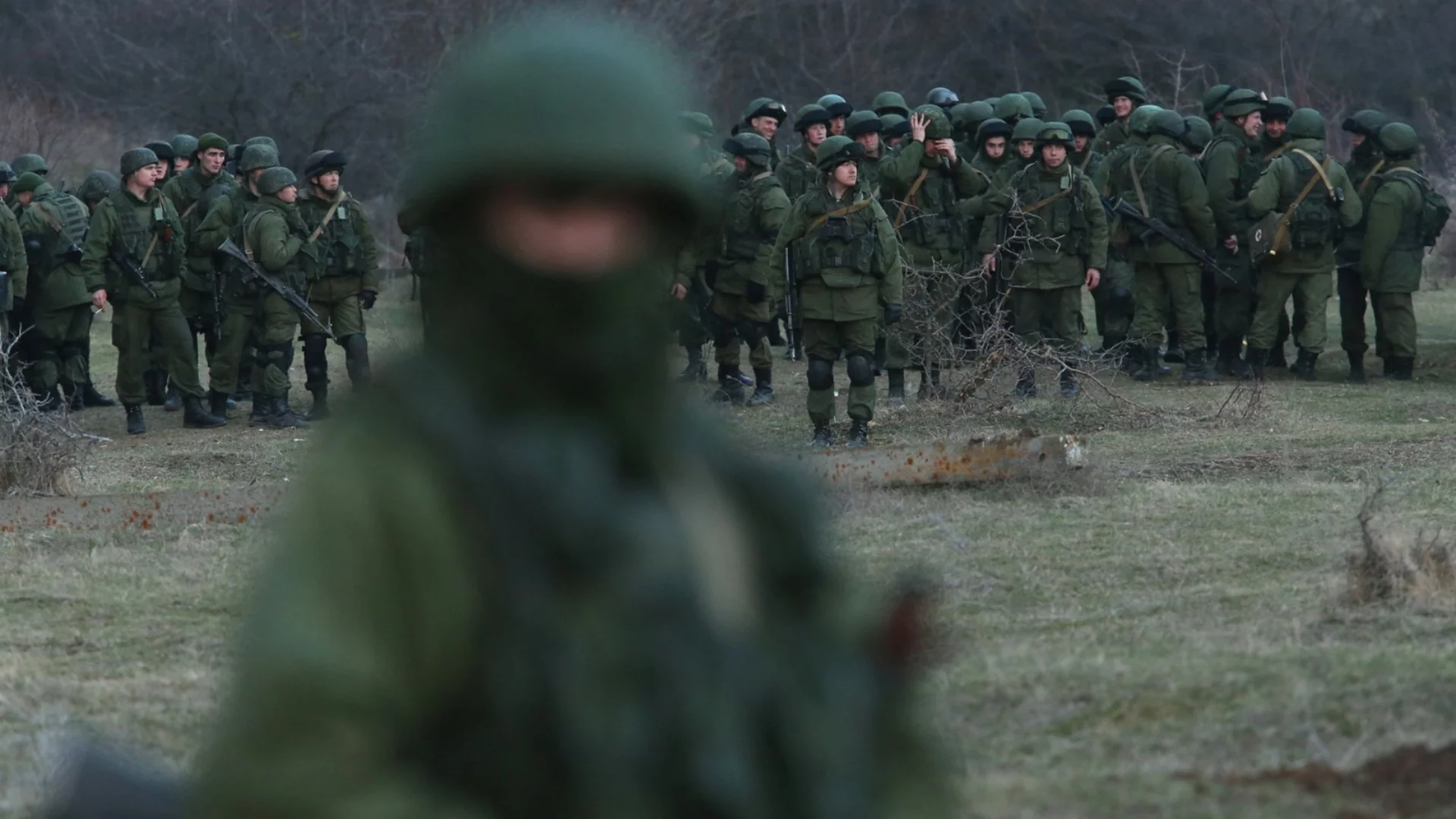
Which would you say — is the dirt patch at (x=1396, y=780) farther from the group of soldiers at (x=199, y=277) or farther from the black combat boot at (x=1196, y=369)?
the black combat boot at (x=1196, y=369)

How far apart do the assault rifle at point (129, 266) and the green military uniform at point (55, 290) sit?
0.93m

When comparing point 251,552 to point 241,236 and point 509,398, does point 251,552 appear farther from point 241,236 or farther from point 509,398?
point 509,398

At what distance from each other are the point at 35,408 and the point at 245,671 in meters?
9.01

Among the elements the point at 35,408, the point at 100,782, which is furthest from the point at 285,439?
the point at 100,782

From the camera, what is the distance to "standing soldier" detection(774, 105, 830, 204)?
14.4 metres

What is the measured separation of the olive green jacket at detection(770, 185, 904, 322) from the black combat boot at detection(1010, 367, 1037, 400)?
61.9 inches

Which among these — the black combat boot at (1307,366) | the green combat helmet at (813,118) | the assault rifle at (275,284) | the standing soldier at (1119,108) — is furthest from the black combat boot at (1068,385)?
the assault rifle at (275,284)

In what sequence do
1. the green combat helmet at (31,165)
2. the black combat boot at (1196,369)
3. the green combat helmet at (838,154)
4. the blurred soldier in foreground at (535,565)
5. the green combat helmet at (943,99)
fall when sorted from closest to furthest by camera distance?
1. the blurred soldier in foreground at (535,565)
2. the green combat helmet at (838,154)
3. the black combat boot at (1196,369)
4. the green combat helmet at (31,165)
5. the green combat helmet at (943,99)

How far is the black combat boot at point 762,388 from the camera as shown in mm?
13898

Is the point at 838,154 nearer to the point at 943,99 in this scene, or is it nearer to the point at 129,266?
the point at 129,266

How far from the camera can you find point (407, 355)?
1.85 meters

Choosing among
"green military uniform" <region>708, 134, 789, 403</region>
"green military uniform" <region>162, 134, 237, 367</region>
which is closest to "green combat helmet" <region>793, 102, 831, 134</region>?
"green military uniform" <region>708, 134, 789, 403</region>

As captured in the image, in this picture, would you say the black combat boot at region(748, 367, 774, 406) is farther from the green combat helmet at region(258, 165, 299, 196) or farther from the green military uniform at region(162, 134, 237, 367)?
the green military uniform at region(162, 134, 237, 367)

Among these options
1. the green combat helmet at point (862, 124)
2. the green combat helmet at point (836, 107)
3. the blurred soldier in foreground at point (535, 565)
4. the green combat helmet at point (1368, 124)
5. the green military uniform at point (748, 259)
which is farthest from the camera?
the green combat helmet at point (836, 107)
